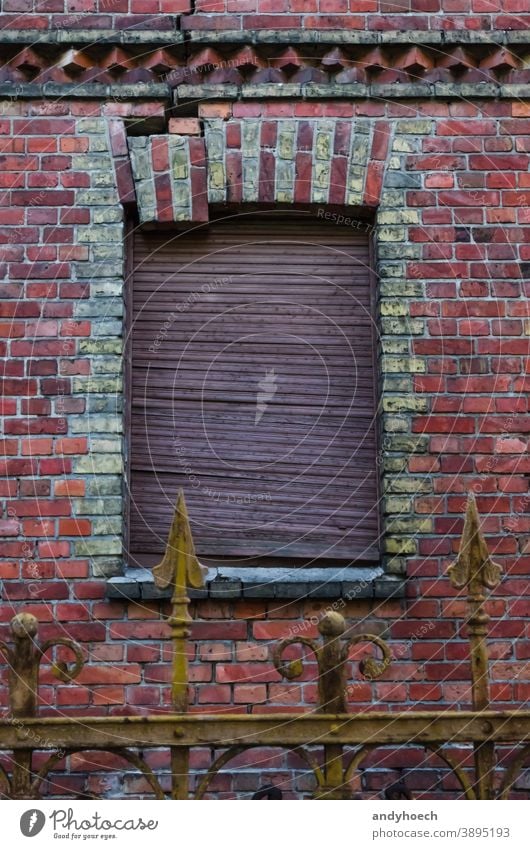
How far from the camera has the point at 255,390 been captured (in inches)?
189

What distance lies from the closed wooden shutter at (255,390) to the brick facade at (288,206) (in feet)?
0.50

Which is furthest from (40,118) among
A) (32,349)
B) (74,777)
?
(74,777)

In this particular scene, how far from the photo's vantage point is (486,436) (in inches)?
183

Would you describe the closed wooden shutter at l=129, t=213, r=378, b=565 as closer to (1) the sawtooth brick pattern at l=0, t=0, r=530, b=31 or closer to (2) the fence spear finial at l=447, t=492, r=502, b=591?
(1) the sawtooth brick pattern at l=0, t=0, r=530, b=31

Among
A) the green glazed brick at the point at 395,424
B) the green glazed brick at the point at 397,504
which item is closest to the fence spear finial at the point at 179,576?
the green glazed brick at the point at 397,504

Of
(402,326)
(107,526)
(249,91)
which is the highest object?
(249,91)

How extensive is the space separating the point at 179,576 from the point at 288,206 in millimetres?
2137

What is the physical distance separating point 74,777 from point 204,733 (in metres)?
1.22

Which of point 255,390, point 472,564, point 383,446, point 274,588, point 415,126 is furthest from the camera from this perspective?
point 415,126

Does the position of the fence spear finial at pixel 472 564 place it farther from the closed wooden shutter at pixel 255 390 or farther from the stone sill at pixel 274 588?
the closed wooden shutter at pixel 255 390

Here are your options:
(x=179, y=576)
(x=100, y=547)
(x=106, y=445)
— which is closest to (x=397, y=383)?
(x=106, y=445)

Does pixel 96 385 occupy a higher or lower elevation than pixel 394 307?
lower

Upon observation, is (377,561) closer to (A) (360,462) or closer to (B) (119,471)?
(A) (360,462)

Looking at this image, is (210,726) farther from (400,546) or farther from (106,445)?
(106,445)
